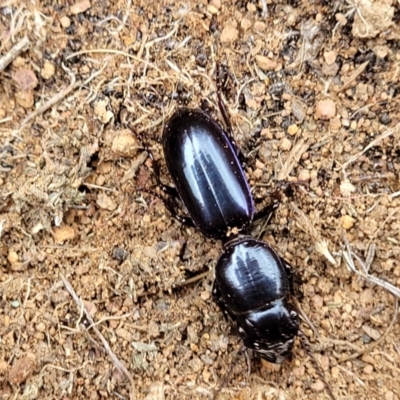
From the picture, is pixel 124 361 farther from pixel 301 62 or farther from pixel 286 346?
pixel 301 62

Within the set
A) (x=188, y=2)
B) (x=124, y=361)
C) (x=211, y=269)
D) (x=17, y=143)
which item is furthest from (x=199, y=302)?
(x=188, y=2)

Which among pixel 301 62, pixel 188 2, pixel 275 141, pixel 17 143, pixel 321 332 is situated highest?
pixel 188 2

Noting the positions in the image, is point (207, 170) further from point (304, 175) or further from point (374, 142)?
point (374, 142)

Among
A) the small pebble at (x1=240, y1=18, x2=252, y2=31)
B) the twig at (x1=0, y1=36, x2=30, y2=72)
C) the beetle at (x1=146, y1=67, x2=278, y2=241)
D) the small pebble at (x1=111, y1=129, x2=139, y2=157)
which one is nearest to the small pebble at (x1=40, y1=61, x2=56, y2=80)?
the twig at (x1=0, y1=36, x2=30, y2=72)

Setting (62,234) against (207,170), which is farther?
(62,234)

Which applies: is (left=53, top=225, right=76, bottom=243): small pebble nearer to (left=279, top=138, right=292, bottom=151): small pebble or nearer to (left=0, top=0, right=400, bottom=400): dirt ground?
(left=0, top=0, right=400, bottom=400): dirt ground

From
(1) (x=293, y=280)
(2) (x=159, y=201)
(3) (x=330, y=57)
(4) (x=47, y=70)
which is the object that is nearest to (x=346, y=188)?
(1) (x=293, y=280)
